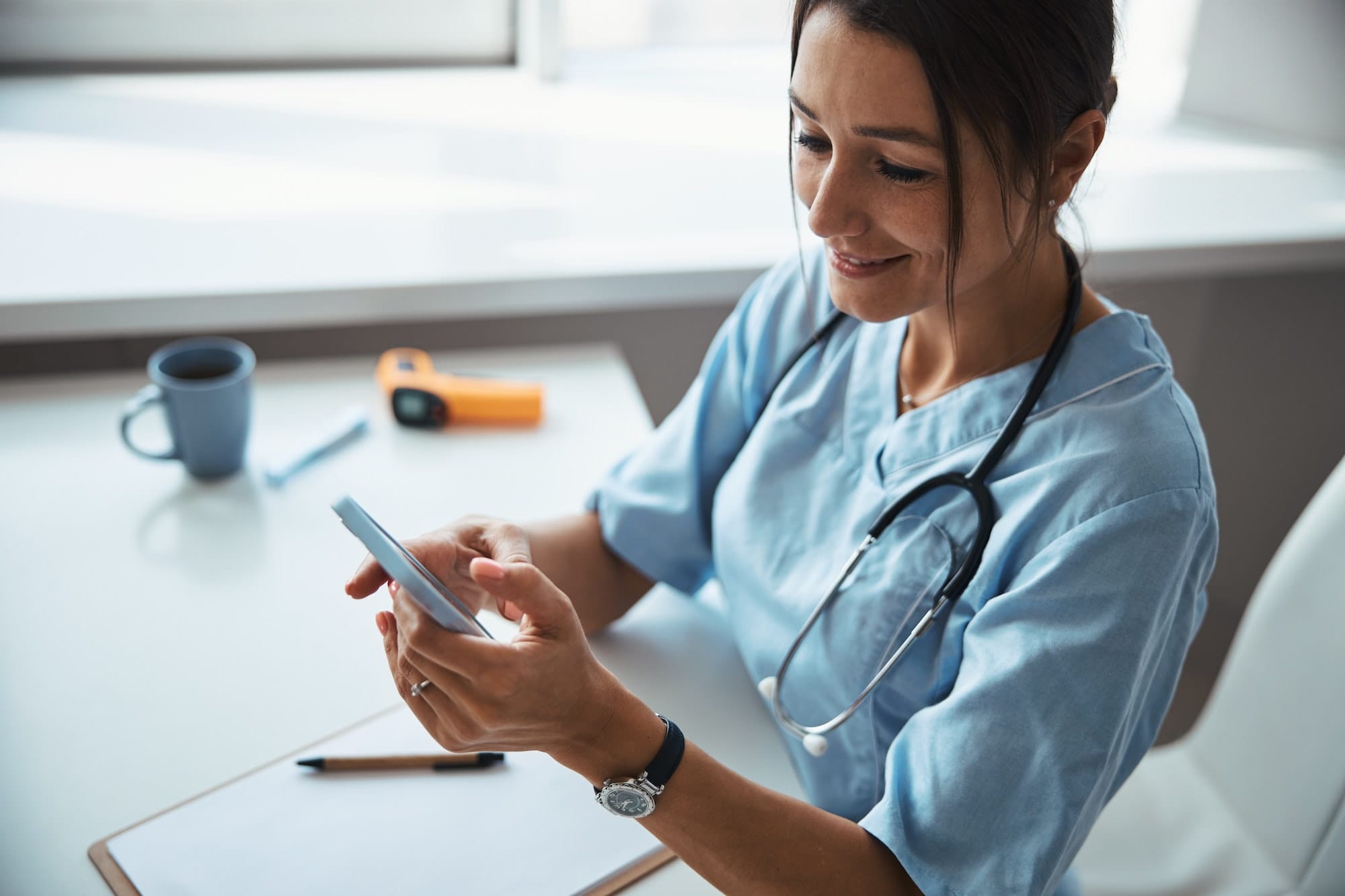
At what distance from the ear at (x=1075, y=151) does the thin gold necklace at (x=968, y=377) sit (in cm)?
10

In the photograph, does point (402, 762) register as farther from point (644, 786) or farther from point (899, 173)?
point (899, 173)

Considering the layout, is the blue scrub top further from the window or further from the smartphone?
the window

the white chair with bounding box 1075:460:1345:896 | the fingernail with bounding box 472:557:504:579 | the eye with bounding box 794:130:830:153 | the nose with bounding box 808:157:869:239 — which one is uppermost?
the eye with bounding box 794:130:830:153

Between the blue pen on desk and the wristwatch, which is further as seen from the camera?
the blue pen on desk

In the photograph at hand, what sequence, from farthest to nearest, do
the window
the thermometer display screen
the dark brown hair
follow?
the window
the thermometer display screen
the dark brown hair

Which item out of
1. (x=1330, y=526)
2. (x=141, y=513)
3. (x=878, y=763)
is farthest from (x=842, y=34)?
(x=141, y=513)

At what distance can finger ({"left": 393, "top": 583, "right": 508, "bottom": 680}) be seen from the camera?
646 millimetres

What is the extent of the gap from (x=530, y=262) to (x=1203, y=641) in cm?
145

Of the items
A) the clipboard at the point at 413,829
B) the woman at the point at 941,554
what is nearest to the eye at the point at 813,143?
the woman at the point at 941,554

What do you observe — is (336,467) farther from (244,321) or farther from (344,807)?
(344,807)

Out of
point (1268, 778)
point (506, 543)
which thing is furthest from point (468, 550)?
point (1268, 778)

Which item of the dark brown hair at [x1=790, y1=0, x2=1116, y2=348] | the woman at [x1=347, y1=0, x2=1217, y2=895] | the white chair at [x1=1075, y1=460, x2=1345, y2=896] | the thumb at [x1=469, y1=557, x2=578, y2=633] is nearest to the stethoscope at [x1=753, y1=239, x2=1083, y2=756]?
the woman at [x1=347, y1=0, x2=1217, y2=895]

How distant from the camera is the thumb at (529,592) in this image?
2.13ft

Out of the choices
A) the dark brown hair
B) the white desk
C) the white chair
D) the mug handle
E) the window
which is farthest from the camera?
the window
